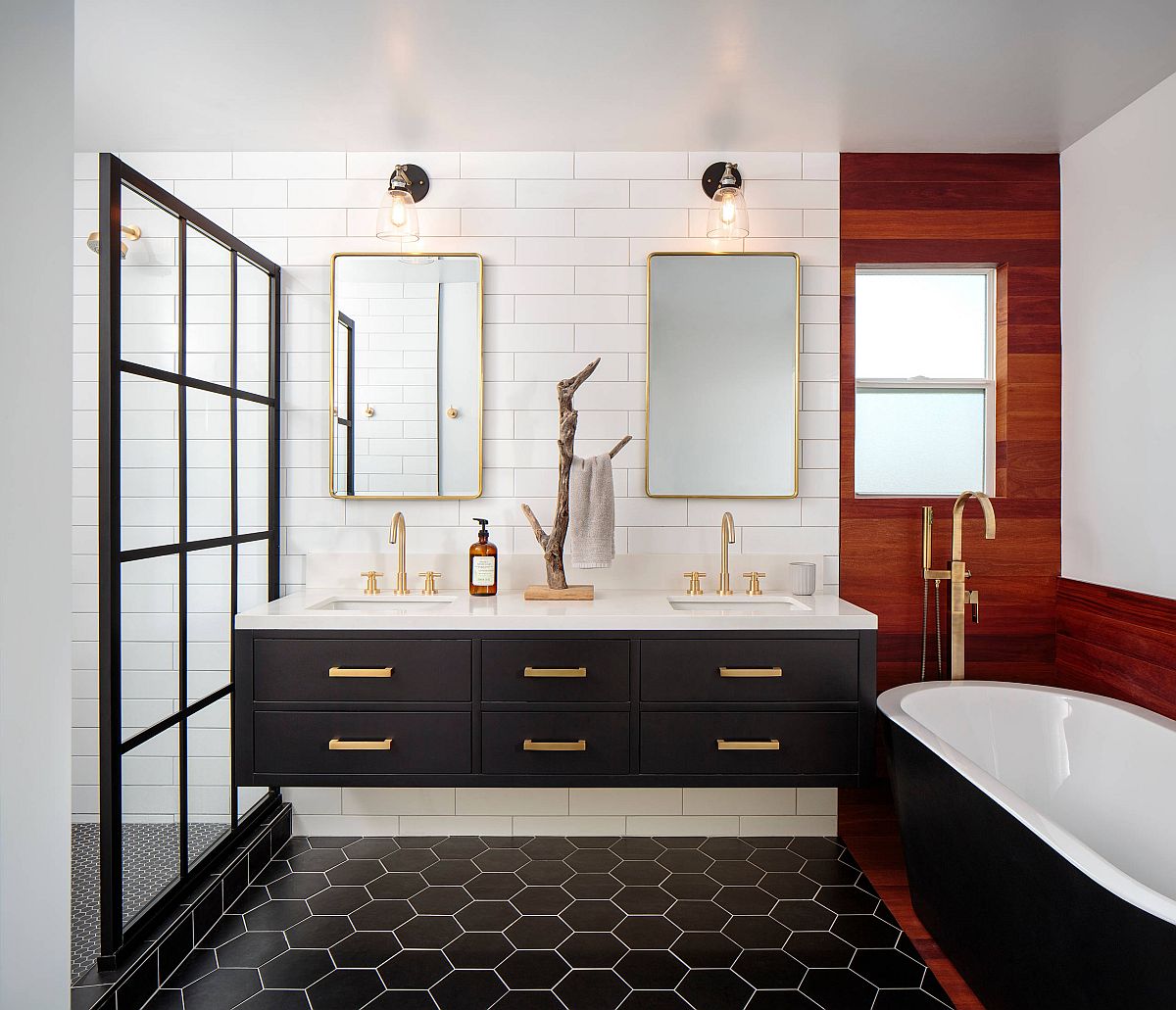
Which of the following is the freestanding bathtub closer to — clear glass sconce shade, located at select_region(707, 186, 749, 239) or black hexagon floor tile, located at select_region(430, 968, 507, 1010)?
black hexagon floor tile, located at select_region(430, 968, 507, 1010)

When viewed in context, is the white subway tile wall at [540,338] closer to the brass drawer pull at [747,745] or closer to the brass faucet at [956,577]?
the brass faucet at [956,577]

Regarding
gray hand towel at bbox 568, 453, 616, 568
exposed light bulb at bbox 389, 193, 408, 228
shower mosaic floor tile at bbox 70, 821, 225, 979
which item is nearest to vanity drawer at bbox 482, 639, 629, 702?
gray hand towel at bbox 568, 453, 616, 568

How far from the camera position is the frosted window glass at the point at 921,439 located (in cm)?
290

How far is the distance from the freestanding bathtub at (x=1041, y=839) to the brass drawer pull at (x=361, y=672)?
1.44 meters

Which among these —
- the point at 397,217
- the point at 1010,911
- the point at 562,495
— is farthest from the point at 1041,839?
the point at 397,217

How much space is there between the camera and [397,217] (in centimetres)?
261

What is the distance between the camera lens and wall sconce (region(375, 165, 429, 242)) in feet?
8.61

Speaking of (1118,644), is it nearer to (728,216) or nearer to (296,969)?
(728,216)

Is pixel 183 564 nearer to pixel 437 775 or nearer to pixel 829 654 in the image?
pixel 437 775

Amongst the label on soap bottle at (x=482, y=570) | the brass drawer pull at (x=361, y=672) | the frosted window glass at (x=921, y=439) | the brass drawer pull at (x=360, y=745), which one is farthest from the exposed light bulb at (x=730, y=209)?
the brass drawer pull at (x=360, y=745)

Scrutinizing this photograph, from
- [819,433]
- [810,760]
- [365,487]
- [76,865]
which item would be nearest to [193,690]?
[76,865]

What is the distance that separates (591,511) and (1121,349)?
1.77 meters

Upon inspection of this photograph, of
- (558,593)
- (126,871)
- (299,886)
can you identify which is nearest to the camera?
(126,871)

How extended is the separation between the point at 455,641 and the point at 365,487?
82 cm
